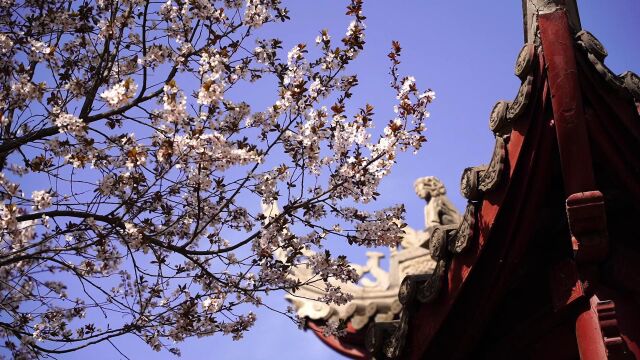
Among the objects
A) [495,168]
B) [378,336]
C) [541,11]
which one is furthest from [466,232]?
[541,11]

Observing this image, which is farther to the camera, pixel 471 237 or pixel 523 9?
pixel 523 9

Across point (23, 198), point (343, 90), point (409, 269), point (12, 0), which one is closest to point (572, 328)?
point (343, 90)

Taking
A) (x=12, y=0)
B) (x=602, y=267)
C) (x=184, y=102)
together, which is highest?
(x=12, y=0)

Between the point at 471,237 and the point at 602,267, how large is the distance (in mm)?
917

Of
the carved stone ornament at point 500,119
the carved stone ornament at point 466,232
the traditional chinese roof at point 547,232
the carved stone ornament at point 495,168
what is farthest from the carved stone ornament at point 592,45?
the carved stone ornament at point 466,232

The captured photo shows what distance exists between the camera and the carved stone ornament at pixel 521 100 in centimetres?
500

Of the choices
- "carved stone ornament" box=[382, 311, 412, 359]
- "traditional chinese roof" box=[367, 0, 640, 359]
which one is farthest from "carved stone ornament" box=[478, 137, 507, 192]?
"carved stone ornament" box=[382, 311, 412, 359]

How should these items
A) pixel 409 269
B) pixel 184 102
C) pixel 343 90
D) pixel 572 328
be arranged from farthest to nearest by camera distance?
1. pixel 409 269
2. pixel 343 90
3. pixel 184 102
4. pixel 572 328

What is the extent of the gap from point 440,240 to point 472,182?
539 mm

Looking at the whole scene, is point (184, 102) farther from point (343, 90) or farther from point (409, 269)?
point (409, 269)

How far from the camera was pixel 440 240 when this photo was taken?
5.48m

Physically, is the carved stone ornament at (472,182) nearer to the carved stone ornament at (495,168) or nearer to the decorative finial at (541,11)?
the carved stone ornament at (495,168)

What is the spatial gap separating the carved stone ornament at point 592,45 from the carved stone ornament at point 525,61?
32 cm

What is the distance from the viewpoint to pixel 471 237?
5.25 meters
